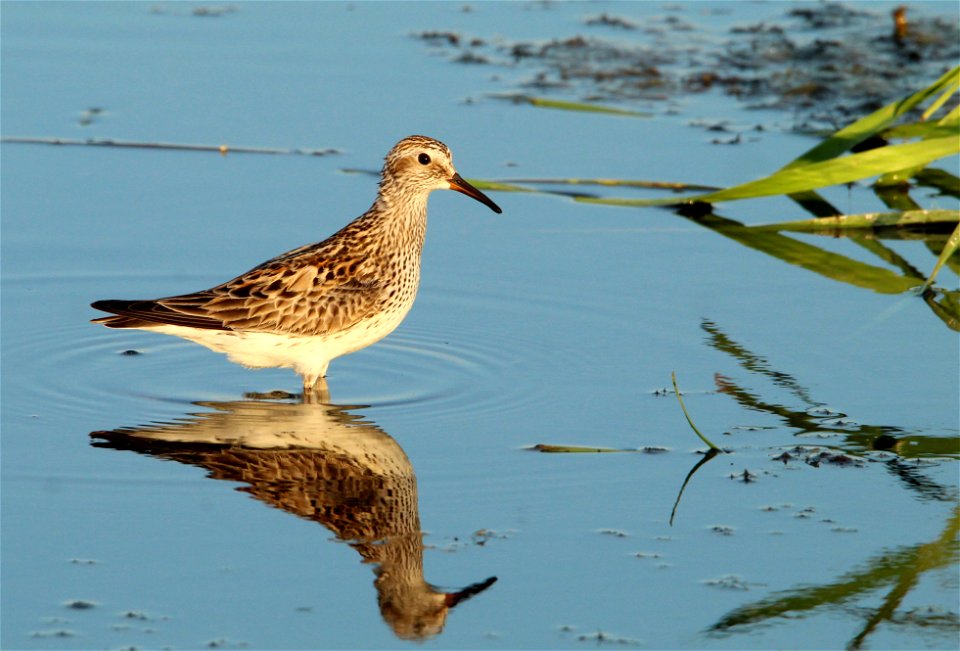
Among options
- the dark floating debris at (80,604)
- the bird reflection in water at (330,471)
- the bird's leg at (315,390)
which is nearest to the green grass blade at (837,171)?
the bird's leg at (315,390)

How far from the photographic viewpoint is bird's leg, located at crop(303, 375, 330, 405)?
30.0 ft

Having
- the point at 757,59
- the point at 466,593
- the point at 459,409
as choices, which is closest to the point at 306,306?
the point at 459,409

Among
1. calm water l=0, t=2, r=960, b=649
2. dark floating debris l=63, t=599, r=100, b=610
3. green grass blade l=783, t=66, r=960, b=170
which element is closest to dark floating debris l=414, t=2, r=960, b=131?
calm water l=0, t=2, r=960, b=649

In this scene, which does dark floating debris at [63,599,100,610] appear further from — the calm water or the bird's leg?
the bird's leg

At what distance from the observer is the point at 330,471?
7820 millimetres

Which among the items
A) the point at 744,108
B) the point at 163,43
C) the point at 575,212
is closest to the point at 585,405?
the point at 575,212

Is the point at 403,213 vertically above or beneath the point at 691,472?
above

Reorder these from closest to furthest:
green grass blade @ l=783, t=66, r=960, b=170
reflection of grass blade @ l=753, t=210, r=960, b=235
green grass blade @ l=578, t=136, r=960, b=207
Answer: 1. green grass blade @ l=578, t=136, r=960, b=207
2. reflection of grass blade @ l=753, t=210, r=960, b=235
3. green grass blade @ l=783, t=66, r=960, b=170

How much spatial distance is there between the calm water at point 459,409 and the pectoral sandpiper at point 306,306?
0.30 meters

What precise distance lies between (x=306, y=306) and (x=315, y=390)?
509 mm

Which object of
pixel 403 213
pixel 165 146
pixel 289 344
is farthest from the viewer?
pixel 165 146

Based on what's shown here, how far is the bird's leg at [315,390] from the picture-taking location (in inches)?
360

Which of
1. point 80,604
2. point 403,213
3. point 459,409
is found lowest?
point 80,604

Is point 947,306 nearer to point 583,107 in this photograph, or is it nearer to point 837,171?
point 837,171
